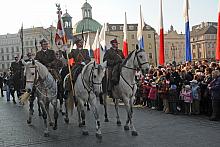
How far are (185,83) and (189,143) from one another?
20.2 ft

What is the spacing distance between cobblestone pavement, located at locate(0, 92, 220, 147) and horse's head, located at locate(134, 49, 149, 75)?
198 centimetres

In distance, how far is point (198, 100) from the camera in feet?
46.4

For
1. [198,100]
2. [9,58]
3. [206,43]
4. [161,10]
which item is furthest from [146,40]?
[198,100]

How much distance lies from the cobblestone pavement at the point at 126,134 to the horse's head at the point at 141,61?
6.51 feet

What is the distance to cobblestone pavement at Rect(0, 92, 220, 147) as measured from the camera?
9297 mm

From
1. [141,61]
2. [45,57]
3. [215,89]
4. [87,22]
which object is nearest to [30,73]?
[45,57]

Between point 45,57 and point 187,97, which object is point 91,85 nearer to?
point 45,57

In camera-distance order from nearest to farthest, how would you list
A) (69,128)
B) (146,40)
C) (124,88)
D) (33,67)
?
(33,67), (124,88), (69,128), (146,40)

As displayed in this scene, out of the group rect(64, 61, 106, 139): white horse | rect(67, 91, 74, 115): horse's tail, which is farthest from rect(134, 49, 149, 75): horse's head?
rect(67, 91, 74, 115): horse's tail

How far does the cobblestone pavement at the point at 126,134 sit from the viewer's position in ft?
30.5

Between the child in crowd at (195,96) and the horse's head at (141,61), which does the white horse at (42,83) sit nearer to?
the horse's head at (141,61)

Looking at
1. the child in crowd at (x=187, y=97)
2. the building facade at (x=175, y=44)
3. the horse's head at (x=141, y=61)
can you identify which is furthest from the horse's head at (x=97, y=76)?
the building facade at (x=175, y=44)

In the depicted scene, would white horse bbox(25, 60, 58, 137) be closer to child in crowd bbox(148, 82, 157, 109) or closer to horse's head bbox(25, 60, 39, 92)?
horse's head bbox(25, 60, 39, 92)

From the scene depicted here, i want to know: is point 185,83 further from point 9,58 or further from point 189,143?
point 9,58
